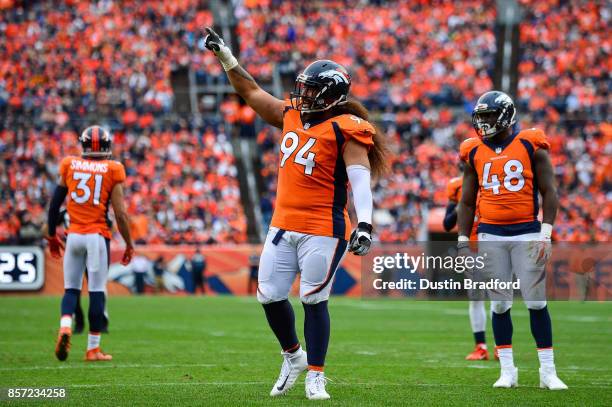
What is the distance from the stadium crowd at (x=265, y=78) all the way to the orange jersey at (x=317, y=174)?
16725mm

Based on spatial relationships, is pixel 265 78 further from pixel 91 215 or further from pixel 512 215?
pixel 512 215

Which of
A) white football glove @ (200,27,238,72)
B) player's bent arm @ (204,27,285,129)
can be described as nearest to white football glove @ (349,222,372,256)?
player's bent arm @ (204,27,285,129)

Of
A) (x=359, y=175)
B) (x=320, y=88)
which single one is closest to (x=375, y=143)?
(x=359, y=175)

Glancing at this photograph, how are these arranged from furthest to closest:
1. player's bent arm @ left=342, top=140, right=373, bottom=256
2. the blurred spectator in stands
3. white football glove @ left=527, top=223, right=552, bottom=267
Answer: the blurred spectator in stands → white football glove @ left=527, top=223, right=552, bottom=267 → player's bent arm @ left=342, top=140, right=373, bottom=256

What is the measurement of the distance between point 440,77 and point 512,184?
2174cm

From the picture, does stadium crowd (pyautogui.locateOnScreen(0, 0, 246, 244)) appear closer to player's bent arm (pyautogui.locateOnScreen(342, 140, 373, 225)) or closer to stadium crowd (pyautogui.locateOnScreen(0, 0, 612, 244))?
stadium crowd (pyautogui.locateOnScreen(0, 0, 612, 244))

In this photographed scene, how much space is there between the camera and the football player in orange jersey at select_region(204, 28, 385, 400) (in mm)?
6520

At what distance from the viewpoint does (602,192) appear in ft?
83.3

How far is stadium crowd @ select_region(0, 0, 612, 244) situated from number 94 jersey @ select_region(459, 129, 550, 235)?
1573cm

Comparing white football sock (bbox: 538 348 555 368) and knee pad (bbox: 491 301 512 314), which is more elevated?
knee pad (bbox: 491 301 512 314)

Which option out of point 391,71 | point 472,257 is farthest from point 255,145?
point 472,257

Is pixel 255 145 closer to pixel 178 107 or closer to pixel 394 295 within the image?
pixel 178 107

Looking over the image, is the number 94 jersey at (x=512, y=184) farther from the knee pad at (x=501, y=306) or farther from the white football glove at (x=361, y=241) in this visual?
the white football glove at (x=361, y=241)

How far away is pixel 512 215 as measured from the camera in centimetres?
752
